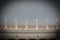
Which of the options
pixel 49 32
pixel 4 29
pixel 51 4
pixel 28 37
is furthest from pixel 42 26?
pixel 51 4

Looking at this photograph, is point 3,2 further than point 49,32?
No

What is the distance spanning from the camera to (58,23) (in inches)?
222

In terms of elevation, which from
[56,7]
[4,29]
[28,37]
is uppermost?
[56,7]

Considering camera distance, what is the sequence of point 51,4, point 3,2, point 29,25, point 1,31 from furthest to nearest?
point 29,25 < point 1,31 < point 51,4 < point 3,2

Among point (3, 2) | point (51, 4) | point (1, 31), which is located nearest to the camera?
point (3, 2)

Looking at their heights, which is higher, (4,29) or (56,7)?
(56,7)

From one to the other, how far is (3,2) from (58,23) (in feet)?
11.7

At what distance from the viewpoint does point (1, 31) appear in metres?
5.59

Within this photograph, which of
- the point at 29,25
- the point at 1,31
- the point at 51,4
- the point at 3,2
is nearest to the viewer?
the point at 3,2

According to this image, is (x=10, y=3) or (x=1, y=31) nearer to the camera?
(x=10, y=3)

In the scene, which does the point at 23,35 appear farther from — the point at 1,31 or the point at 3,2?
A: the point at 3,2

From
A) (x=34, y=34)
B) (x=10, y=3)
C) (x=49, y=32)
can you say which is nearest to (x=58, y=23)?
(x=49, y=32)

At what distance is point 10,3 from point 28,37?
12.0 feet

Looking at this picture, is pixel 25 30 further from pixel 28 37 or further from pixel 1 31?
pixel 1 31
